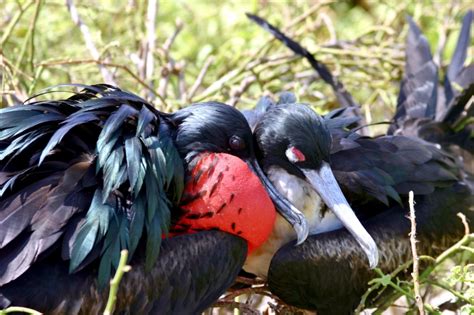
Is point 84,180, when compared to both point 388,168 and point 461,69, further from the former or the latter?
point 461,69

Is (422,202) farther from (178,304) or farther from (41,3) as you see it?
(41,3)

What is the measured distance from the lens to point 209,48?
19.4ft

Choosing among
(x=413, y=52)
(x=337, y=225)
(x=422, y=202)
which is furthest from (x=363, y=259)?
(x=413, y=52)

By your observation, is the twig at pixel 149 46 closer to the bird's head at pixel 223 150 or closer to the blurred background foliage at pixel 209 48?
the blurred background foliage at pixel 209 48

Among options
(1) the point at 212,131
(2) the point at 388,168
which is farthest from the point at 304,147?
(2) the point at 388,168

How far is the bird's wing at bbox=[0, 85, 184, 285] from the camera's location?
140 inches

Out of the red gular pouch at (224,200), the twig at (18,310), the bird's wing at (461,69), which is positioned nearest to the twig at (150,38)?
the red gular pouch at (224,200)

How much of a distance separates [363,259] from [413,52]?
5.85 feet

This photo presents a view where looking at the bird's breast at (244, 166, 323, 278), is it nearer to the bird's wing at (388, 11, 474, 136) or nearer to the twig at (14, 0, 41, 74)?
the bird's wing at (388, 11, 474, 136)

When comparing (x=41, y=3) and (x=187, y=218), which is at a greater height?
(x=41, y=3)

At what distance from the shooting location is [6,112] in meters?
3.84

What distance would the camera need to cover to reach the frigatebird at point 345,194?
4242mm

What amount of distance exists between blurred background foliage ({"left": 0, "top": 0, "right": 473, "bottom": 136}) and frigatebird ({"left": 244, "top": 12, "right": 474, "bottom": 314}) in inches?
37.5

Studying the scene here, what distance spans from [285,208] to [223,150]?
1.15 feet
